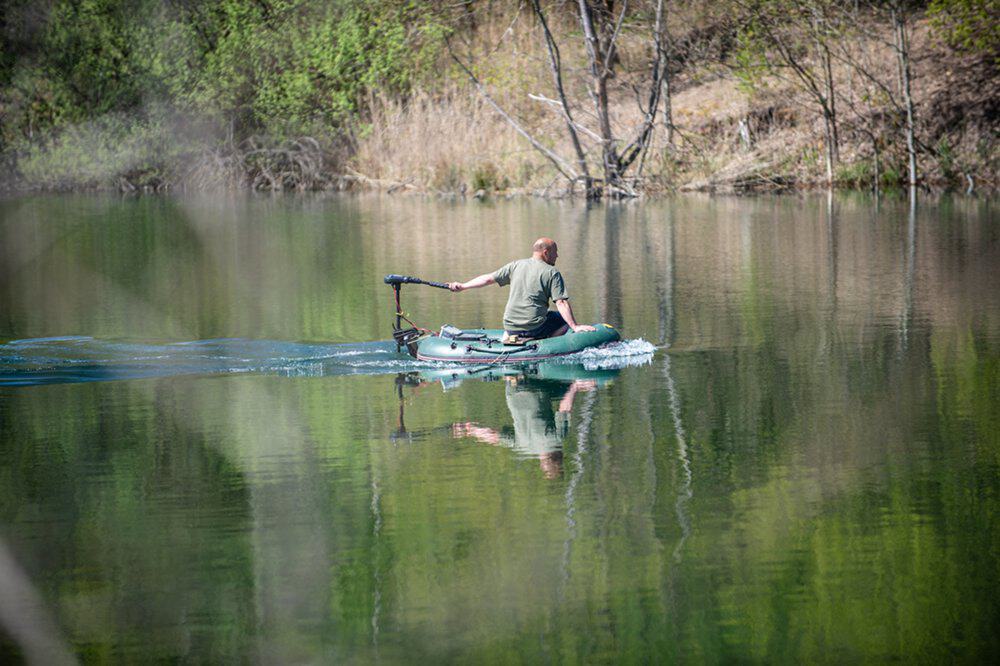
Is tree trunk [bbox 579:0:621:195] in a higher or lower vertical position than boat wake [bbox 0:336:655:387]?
higher

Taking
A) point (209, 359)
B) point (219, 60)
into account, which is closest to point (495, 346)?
point (209, 359)

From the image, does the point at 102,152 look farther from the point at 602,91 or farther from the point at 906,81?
the point at 906,81

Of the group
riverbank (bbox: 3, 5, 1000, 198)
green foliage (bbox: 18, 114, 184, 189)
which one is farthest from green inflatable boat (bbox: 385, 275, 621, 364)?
riverbank (bbox: 3, 5, 1000, 198)

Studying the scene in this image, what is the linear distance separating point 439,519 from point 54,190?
118 ft

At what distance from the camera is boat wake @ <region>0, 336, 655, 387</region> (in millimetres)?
11930

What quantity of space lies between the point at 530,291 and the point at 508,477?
14.0ft

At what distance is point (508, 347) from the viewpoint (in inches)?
475

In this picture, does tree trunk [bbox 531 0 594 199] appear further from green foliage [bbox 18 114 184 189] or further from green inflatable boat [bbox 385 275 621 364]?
green inflatable boat [bbox 385 275 621 364]

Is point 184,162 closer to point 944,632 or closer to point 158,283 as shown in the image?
point 158,283

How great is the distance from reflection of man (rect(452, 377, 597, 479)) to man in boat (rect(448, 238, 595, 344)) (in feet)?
2.50

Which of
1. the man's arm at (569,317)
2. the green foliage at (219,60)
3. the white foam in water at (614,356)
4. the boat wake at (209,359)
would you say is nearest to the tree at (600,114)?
the green foliage at (219,60)

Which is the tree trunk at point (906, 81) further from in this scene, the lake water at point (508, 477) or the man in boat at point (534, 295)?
the man in boat at point (534, 295)

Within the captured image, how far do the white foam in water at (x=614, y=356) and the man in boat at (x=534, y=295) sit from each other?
0.70 feet

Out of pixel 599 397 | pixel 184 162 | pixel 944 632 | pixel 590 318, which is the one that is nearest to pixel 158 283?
pixel 590 318
